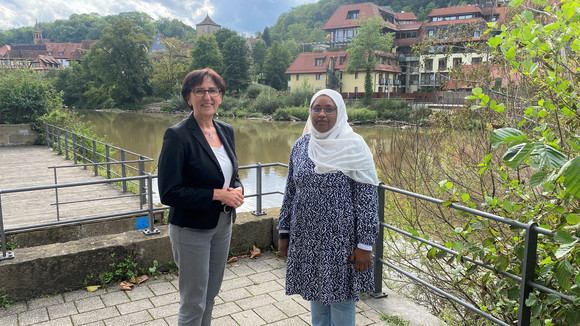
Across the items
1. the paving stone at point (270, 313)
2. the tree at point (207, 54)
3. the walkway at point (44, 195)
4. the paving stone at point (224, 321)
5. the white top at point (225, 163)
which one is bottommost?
the walkway at point (44, 195)

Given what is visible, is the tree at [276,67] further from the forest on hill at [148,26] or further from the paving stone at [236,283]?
the paving stone at [236,283]

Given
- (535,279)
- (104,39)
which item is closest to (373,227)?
(535,279)

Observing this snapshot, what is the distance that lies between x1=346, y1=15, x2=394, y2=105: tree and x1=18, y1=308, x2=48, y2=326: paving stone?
A: 48933mm

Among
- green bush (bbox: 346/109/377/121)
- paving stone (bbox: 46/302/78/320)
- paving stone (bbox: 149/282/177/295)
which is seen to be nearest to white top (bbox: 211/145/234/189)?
paving stone (bbox: 149/282/177/295)

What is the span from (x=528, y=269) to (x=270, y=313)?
79.6 inches

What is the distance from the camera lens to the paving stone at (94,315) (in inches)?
133

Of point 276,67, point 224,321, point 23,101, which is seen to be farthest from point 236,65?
point 224,321

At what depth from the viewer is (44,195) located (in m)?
9.83

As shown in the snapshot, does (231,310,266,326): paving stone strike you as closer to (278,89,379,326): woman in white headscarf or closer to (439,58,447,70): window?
(278,89,379,326): woman in white headscarf

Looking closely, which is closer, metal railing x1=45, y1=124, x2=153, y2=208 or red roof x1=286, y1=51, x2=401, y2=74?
metal railing x1=45, y1=124, x2=153, y2=208

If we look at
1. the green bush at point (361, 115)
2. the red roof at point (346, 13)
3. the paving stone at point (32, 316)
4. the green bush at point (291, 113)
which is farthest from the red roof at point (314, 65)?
the paving stone at point (32, 316)

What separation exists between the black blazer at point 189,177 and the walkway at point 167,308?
1.22 meters

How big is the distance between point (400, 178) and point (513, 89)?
7.09ft

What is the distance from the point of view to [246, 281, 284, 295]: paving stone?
3992 mm
